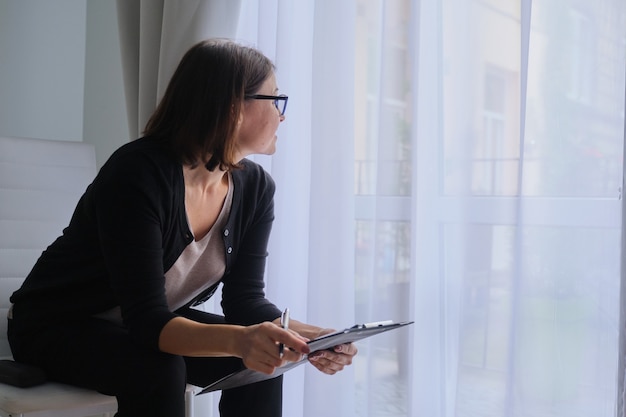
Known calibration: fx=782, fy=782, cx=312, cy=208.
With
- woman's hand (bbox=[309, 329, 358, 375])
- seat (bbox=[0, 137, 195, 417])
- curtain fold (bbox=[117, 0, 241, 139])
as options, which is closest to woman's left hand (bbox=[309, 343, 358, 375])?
woman's hand (bbox=[309, 329, 358, 375])

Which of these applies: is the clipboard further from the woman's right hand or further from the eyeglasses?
the eyeglasses

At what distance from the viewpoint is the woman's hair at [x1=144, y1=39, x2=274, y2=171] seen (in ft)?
4.48

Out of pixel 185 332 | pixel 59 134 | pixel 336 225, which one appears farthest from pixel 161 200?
pixel 59 134

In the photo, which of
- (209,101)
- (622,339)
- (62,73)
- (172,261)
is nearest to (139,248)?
(172,261)

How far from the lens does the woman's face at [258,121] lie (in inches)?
55.4

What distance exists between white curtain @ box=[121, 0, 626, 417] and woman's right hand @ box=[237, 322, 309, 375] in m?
0.56

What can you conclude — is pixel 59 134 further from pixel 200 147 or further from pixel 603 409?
pixel 603 409

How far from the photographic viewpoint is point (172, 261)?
4.58 feet

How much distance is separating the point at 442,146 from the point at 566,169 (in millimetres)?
274

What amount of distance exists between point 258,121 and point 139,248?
326 millimetres

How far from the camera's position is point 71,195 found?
75.4 inches

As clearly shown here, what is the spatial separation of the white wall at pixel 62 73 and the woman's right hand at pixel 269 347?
1.56 meters

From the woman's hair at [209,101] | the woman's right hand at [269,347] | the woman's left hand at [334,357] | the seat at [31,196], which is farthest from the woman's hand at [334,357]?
the seat at [31,196]

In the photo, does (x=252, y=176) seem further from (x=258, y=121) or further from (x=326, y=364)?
(x=326, y=364)
